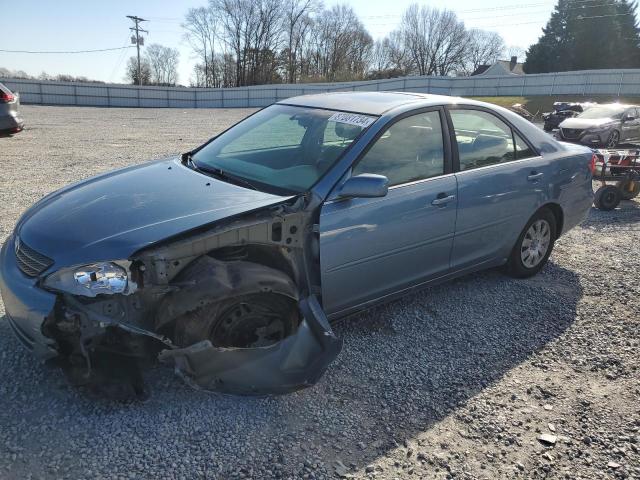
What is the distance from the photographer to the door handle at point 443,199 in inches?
140

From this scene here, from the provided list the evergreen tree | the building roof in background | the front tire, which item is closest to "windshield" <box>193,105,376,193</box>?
the front tire

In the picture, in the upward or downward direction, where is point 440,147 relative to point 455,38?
downward

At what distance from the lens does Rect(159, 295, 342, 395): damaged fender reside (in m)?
2.54

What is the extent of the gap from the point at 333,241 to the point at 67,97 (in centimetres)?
3481

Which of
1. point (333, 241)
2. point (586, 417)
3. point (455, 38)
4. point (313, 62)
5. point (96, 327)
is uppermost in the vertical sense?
point (455, 38)

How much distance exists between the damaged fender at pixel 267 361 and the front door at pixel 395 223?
31cm

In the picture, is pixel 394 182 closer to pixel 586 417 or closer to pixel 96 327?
pixel 586 417

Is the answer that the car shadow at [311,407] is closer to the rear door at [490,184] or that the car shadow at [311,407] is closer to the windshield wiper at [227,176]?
the rear door at [490,184]

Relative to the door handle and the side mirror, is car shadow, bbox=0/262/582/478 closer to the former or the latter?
the door handle

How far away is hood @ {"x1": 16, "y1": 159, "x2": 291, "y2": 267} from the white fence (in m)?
32.6

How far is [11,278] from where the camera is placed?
2715 millimetres

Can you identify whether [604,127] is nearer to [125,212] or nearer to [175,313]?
[125,212]

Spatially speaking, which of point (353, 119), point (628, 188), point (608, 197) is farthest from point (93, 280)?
point (628, 188)

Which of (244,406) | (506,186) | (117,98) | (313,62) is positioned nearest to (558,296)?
(506,186)
